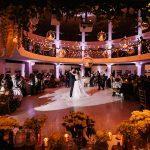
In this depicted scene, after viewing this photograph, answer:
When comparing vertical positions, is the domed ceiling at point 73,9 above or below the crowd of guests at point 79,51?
below

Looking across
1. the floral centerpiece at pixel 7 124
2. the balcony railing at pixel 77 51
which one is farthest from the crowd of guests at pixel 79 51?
the floral centerpiece at pixel 7 124

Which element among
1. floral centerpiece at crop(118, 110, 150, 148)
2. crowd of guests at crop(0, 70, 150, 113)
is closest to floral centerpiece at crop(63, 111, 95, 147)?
floral centerpiece at crop(118, 110, 150, 148)

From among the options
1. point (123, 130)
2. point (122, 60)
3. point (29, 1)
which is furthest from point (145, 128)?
point (122, 60)

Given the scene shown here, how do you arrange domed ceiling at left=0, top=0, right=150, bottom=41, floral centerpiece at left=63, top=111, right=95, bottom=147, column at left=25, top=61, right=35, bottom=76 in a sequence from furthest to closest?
1. column at left=25, top=61, right=35, bottom=76
2. floral centerpiece at left=63, top=111, right=95, bottom=147
3. domed ceiling at left=0, top=0, right=150, bottom=41

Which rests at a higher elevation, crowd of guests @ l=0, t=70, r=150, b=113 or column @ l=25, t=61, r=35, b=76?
column @ l=25, t=61, r=35, b=76

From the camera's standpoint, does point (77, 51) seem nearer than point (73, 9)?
No

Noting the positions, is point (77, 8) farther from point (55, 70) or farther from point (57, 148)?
point (55, 70)

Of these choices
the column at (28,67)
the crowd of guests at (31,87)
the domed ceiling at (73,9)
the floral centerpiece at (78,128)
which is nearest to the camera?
the domed ceiling at (73,9)

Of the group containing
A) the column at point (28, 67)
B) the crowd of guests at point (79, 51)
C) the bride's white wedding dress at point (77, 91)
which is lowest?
the bride's white wedding dress at point (77, 91)

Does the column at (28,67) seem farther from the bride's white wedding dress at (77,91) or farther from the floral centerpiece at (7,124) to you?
the floral centerpiece at (7,124)

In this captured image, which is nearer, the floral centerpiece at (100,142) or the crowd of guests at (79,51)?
the floral centerpiece at (100,142)

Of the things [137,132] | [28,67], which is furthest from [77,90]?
[137,132]

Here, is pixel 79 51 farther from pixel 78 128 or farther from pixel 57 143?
pixel 57 143

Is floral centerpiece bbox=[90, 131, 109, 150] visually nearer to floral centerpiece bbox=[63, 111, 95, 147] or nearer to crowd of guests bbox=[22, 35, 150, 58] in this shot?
floral centerpiece bbox=[63, 111, 95, 147]
